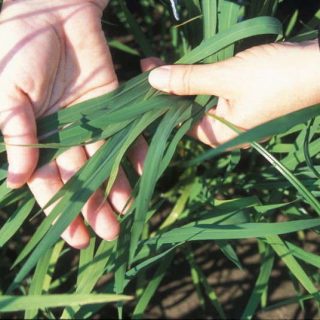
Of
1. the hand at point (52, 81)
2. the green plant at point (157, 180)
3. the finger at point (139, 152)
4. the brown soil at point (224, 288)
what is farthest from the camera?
the brown soil at point (224, 288)

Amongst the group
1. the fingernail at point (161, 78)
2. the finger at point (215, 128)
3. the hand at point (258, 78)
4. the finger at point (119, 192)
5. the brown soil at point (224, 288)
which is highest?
the fingernail at point (161, 78)

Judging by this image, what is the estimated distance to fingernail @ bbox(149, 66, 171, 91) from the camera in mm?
956

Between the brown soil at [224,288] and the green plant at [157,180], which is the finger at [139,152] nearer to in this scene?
the green plant at [157,180]

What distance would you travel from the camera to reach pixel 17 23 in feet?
3.36

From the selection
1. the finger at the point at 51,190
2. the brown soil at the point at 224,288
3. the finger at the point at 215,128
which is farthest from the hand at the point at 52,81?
the brown soil at the point at 224,288

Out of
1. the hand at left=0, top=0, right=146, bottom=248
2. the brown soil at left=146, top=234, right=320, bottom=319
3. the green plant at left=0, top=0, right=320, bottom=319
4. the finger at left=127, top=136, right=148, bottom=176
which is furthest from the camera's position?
the brown soil at left=146, top=234, right=320, bottom=319

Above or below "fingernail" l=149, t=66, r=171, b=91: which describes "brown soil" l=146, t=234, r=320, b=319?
below

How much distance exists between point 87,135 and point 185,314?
2.27ft

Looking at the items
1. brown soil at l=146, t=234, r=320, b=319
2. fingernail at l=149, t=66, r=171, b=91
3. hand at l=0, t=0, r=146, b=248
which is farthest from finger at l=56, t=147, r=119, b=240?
brown soil at l=146, t=234, r=320, b=319

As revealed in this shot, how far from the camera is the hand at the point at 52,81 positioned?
3.13 feet

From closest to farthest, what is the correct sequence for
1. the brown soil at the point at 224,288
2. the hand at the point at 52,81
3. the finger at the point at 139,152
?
the hand at the point at 52,81 → the finger at the point at 139,152 → the brown soil at the point at 224,288

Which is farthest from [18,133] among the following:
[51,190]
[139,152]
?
[139,152]

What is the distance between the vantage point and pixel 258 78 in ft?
3.18

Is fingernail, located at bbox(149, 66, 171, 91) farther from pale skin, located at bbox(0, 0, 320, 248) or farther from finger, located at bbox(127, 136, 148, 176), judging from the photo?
finger, located at bbox(127, 136, 148, 176)
